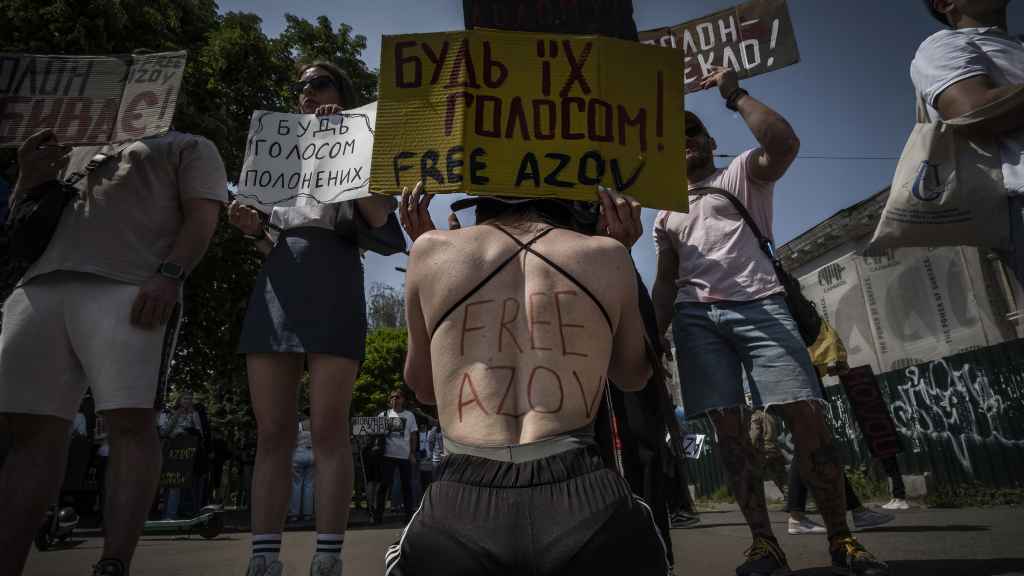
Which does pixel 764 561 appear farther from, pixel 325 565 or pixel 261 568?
pixel 261 568

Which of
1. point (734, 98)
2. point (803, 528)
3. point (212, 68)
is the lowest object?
point (803, 528)

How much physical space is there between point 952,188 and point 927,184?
3.3 inches

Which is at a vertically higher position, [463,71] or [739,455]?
[463,71]

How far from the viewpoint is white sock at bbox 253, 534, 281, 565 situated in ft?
9.22

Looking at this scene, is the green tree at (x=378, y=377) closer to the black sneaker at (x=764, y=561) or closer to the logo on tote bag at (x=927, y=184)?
the black sneaker at (x=764, y=561)


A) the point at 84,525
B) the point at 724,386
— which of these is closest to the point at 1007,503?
the point at 724,386

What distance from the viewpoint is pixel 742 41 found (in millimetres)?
4188

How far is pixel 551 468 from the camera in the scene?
1.57 m

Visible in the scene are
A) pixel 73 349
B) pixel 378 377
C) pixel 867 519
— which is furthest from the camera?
pixel 378 377

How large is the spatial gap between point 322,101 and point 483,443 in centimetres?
272

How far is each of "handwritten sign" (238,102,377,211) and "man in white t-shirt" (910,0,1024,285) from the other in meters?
2.41

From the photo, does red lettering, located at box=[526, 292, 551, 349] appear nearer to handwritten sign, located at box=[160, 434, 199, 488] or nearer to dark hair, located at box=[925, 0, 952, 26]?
dark hair, located at box=[925, 0, 952, 26]

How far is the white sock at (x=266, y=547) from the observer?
2.81 metres

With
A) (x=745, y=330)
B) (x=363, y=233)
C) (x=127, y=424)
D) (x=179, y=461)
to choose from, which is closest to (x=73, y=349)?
(x=127, y=424)
